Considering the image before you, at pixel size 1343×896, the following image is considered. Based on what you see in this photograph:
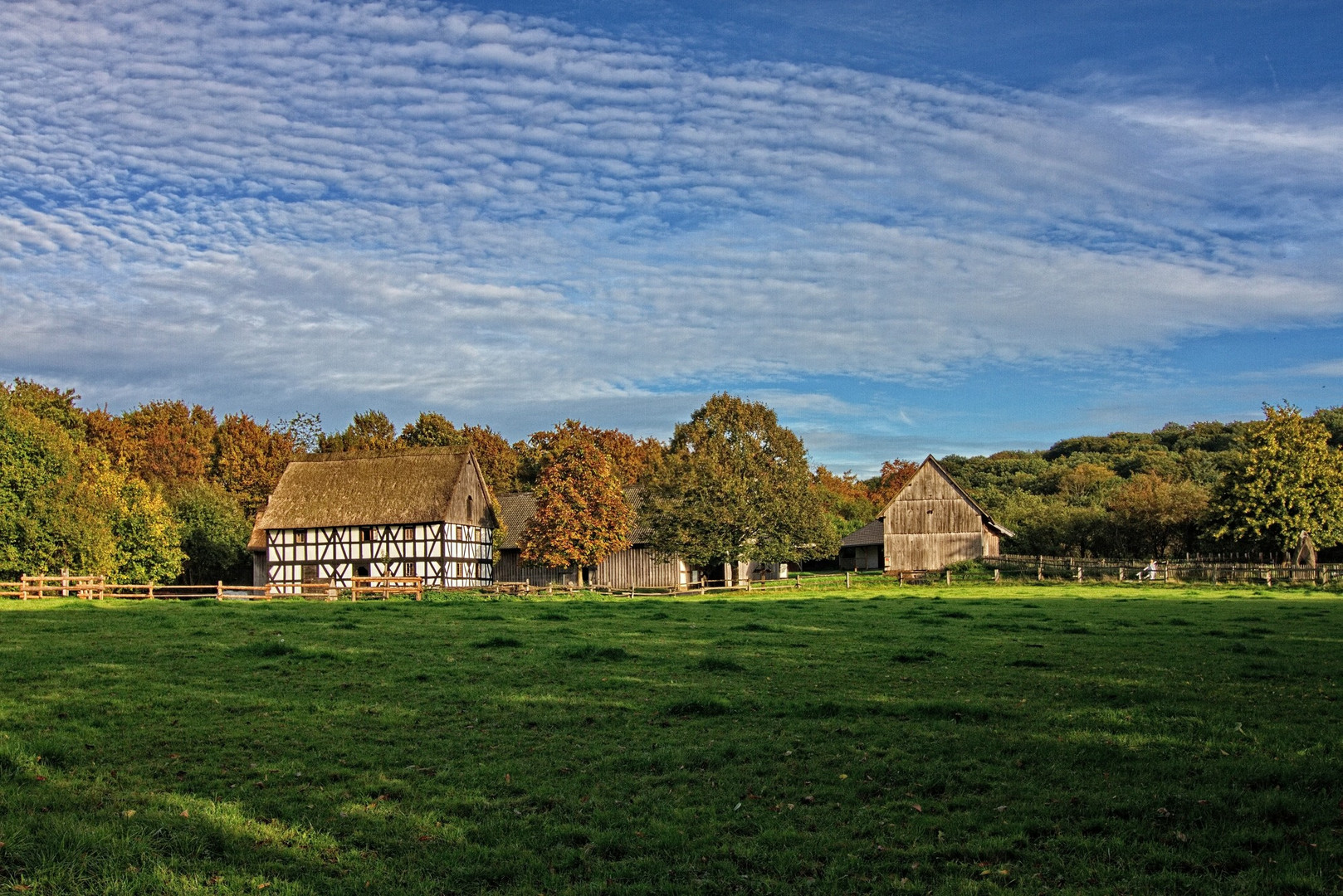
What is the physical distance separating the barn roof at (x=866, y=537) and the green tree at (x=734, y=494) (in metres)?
14.7

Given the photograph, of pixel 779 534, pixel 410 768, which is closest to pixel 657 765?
pixel 410 768

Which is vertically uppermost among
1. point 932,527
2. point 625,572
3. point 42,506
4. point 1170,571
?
point 42,506

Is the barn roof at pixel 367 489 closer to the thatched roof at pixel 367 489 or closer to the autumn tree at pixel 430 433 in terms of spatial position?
the thatched roof at pixel 367 489

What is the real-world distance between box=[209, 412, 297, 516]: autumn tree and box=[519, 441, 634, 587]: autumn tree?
3327 cm

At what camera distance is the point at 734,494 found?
54781 millimetres

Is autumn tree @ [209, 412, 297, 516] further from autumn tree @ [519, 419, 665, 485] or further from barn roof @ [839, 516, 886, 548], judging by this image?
barn roof @ [839, 516, 886, 548]

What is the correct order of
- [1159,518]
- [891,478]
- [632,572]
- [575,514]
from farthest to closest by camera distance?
[891,478], [1159,518], [632,572], [575,514]

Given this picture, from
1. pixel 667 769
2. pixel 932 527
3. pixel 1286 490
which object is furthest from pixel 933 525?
pixel 667 769

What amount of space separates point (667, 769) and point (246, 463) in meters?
78.1

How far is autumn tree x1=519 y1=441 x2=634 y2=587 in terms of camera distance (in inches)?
2100

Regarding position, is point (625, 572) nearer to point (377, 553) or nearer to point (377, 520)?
point (377, 553)

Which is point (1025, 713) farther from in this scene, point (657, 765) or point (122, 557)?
point (122, 557)

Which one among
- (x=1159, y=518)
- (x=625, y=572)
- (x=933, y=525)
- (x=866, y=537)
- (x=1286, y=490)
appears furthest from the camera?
(x=866, y=537)

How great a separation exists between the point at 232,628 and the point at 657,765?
14927mm
